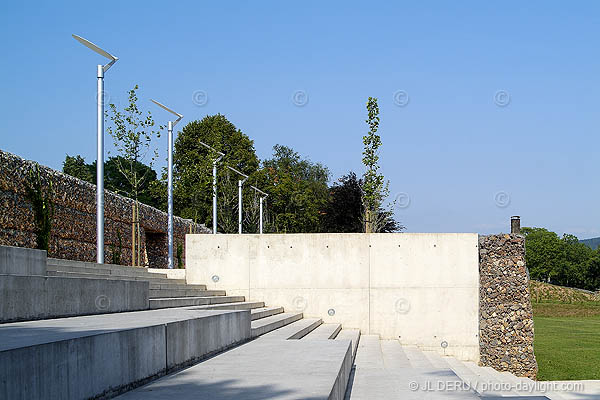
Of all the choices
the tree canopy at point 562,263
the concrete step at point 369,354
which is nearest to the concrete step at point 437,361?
the concrete step at point 369,354

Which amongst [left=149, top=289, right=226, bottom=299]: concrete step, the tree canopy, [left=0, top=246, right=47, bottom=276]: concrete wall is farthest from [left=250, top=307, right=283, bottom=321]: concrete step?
the tree canopy

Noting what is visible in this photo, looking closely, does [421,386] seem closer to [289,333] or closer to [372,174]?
[289,333]

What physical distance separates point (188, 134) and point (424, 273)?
40.1 metres

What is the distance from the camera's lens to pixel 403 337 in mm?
16125

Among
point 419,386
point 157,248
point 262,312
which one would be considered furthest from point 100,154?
point 157,248

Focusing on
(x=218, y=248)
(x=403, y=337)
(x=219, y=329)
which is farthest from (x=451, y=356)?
(x=219, y=329)

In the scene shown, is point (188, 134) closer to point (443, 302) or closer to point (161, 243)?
point (161, 243)

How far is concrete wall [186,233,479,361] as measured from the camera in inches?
637

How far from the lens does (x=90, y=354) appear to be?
424cm

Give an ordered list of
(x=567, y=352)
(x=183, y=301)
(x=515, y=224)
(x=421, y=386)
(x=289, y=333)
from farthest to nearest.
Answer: (x=567, y=352) < (x=515, y=224) < (x=183, y=301) < (x=289, y=333) < (x=421, y=386)

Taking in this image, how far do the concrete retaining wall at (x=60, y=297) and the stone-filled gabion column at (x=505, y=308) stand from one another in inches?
400

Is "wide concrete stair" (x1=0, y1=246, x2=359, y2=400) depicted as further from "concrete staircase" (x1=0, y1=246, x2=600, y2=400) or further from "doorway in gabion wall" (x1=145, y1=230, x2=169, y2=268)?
"doorway in gabion wall" (x1=145, y1=230, x2=169, y2=268)

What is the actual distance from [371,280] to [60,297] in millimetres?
10847

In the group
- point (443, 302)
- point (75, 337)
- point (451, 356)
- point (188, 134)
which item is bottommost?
point (451, 356)
